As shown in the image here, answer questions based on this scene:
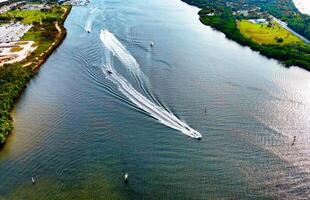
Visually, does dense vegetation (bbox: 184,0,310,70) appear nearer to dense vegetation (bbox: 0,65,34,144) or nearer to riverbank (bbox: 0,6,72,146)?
riverbank (bbox: 0,6,72,146)

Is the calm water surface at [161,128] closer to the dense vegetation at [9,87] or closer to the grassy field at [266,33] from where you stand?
the dense vegetation at [9,87]

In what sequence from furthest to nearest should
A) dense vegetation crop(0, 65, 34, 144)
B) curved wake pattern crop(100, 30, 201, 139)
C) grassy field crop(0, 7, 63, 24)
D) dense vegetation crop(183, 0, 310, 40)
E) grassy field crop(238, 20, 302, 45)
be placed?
grassy field crop(0, 7, 63, 24), dense vegetation crop(183, 0, 310, 40), grassy field crop(238, 20, 302, 45), dense vegetation crop(0, 65, 34, 144), curved wake pattern crop(100, 30, 201, 139)

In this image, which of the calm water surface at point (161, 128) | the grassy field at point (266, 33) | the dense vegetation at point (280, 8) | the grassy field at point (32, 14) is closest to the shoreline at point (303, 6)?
the dense vegetation at point (280, 8)

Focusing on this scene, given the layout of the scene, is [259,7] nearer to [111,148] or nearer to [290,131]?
[290,131]

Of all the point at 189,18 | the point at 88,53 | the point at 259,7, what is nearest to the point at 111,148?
the point at 88,53

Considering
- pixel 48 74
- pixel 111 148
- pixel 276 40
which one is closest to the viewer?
pixel 111 148

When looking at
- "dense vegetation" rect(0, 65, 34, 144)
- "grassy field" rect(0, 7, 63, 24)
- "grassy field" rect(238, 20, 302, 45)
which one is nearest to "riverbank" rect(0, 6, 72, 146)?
"dense vegetation" rect(0, 65, 34, 144)
